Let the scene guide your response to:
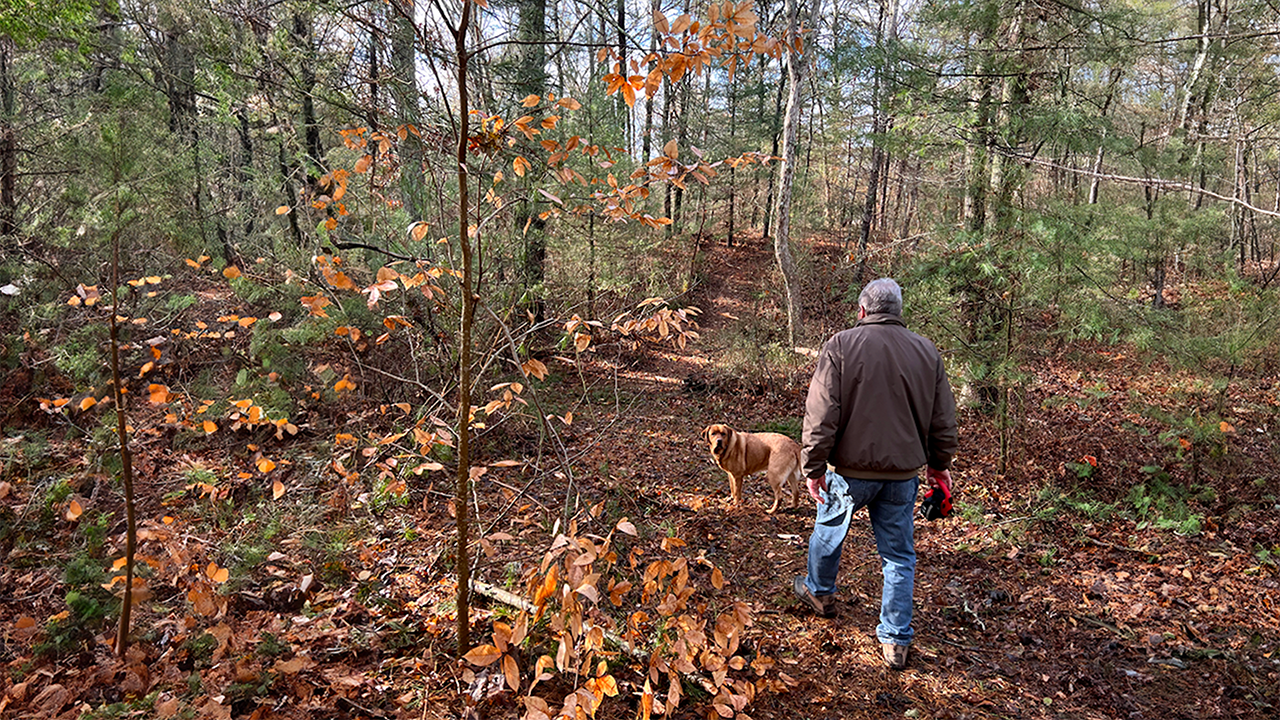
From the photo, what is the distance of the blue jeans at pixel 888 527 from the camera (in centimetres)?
325

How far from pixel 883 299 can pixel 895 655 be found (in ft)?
6.50

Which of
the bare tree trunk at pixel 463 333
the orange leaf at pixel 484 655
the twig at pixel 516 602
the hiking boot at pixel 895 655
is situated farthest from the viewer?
the hiking boot at pixel 895 655

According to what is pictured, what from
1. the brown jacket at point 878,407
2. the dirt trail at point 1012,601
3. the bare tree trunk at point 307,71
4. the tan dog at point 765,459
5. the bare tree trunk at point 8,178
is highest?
the bare tree trunk at point 307,71

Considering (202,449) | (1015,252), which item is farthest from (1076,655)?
(202,449)

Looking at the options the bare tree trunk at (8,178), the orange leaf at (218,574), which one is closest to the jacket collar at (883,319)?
the orange leaf at (218,574)

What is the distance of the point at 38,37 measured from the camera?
596 cm

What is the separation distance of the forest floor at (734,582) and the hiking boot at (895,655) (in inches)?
2.0

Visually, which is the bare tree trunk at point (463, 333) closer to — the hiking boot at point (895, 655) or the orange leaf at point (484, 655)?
the orange leaf at point (484, 655)

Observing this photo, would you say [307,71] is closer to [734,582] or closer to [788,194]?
[734,582]

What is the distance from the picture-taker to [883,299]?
11.2 ft

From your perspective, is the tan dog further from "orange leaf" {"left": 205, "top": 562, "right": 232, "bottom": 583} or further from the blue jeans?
"orange leaf" {"left": 205, "top": 562, "right": 232, "bottom": 583}

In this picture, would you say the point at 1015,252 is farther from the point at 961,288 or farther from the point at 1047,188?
the point at 1047,188

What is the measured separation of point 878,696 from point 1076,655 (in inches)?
56.9

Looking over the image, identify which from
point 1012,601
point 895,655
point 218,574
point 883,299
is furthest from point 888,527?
point 218,574
